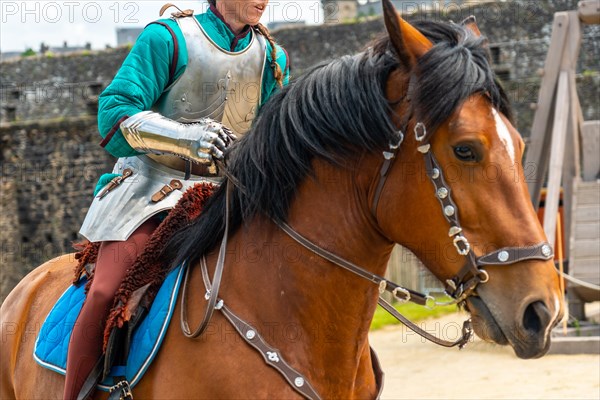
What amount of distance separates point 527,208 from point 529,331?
13.9 inches

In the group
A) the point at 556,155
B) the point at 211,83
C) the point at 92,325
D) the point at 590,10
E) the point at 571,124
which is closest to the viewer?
the point at 92,325

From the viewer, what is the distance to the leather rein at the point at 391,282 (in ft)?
8.54

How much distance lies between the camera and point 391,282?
292cm

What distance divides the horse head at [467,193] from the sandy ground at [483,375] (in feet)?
13.7

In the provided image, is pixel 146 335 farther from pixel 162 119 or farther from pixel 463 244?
pixel 463 244

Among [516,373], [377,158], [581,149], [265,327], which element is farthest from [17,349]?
[581,149]

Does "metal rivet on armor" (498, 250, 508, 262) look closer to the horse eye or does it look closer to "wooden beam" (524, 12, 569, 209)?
the horse eye

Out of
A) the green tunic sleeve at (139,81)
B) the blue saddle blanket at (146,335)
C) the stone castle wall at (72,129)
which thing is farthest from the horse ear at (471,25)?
the stone castle wall at (72,129)

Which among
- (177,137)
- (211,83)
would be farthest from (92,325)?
(211,83)

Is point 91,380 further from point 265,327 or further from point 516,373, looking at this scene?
point 516,373

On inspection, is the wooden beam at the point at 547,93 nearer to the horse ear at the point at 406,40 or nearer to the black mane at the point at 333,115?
the black mane at the point at 333,115

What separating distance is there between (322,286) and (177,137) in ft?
2.26

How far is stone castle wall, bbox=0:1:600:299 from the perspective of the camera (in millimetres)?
18734

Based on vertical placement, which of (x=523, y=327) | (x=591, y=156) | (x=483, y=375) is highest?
(x=523, y=327)
